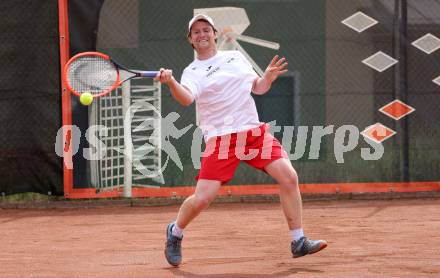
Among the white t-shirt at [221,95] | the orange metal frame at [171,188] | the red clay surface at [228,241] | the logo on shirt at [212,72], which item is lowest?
the red clay surface at [228,241]

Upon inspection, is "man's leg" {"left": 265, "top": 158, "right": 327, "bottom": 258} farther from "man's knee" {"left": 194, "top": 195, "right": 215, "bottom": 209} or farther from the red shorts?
"man's knee" {"left": 194, "top": 195, "right": 215, "bottom": 209}

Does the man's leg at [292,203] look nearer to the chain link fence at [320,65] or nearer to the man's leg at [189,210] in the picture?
the man's leg at [189,210]

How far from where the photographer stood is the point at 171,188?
810 centimetres

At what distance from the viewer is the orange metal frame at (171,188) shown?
785 centimetres

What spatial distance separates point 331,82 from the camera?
8078 millimetres

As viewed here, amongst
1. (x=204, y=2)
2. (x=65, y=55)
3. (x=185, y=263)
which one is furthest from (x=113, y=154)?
(x=185, y=263)

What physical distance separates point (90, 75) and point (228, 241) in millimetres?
1512

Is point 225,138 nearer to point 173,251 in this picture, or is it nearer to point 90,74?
point 173,251

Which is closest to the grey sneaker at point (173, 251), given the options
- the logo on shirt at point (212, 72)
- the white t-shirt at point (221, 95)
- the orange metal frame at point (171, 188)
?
the white t-shirt at point (221, 95)

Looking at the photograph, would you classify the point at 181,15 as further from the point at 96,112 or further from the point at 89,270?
the point at 89,270

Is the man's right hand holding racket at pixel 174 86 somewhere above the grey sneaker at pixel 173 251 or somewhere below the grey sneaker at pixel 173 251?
above

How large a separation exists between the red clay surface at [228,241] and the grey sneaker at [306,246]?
7 cm

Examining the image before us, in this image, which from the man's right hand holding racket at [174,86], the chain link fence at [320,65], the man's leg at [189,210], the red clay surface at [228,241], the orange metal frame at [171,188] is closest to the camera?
the man's right hand holding racket at [174,86]

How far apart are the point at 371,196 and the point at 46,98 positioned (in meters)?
3.38
